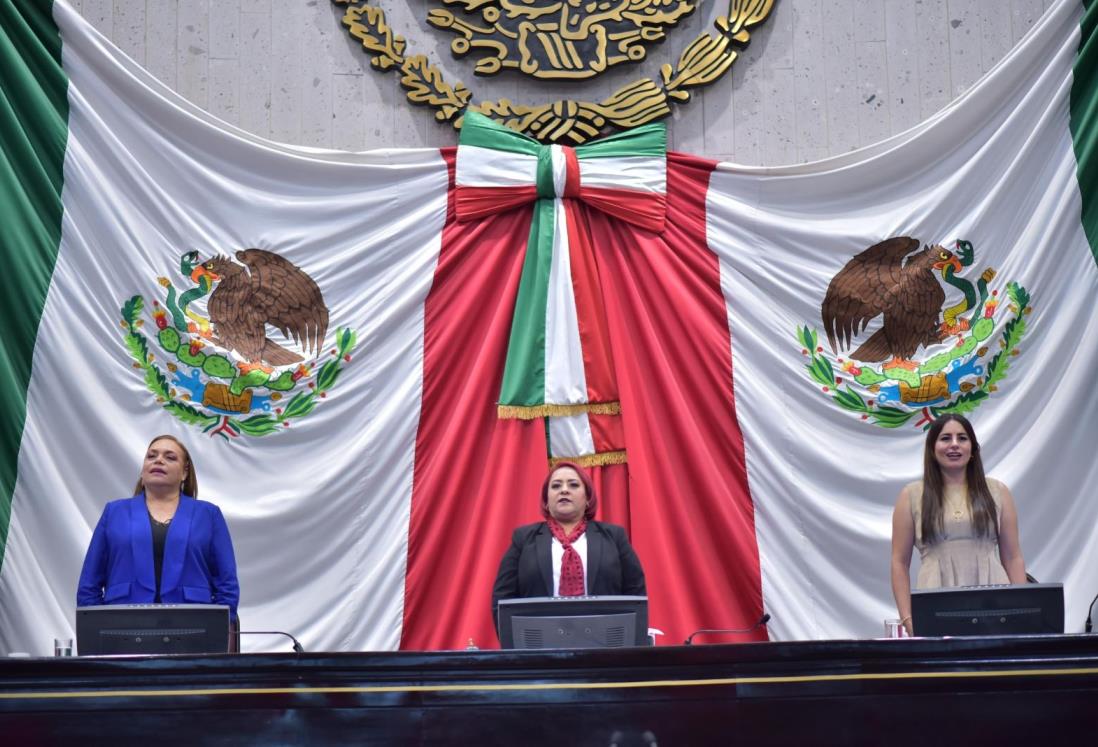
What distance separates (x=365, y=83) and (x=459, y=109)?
1.28 ft

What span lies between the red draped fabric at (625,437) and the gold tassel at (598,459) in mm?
26

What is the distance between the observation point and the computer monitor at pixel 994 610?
9.77ft

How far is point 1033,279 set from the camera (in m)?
4.83

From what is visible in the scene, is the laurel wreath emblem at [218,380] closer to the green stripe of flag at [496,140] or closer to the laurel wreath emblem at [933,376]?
A: the green stripe of flag at [496,140]

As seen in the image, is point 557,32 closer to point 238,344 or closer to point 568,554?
point 238,344

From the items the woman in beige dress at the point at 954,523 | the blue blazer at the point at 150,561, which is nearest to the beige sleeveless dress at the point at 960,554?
the woman in beige dress at the point at 954,523

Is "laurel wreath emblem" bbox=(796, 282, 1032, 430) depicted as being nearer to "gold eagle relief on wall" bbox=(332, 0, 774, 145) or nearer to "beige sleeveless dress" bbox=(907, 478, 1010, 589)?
"beige sleeveless dress" bbox=(907, 478, 1010, 589)

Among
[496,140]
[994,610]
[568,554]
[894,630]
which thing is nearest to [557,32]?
[496,140]

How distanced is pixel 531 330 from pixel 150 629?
2104mm

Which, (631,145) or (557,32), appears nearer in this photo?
(631,145)

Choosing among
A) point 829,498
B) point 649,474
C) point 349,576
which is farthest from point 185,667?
point 829,498

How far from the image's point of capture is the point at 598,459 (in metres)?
4.72

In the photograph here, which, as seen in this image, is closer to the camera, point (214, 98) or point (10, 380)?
point (10, 380)

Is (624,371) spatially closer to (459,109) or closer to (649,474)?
(649,474)
